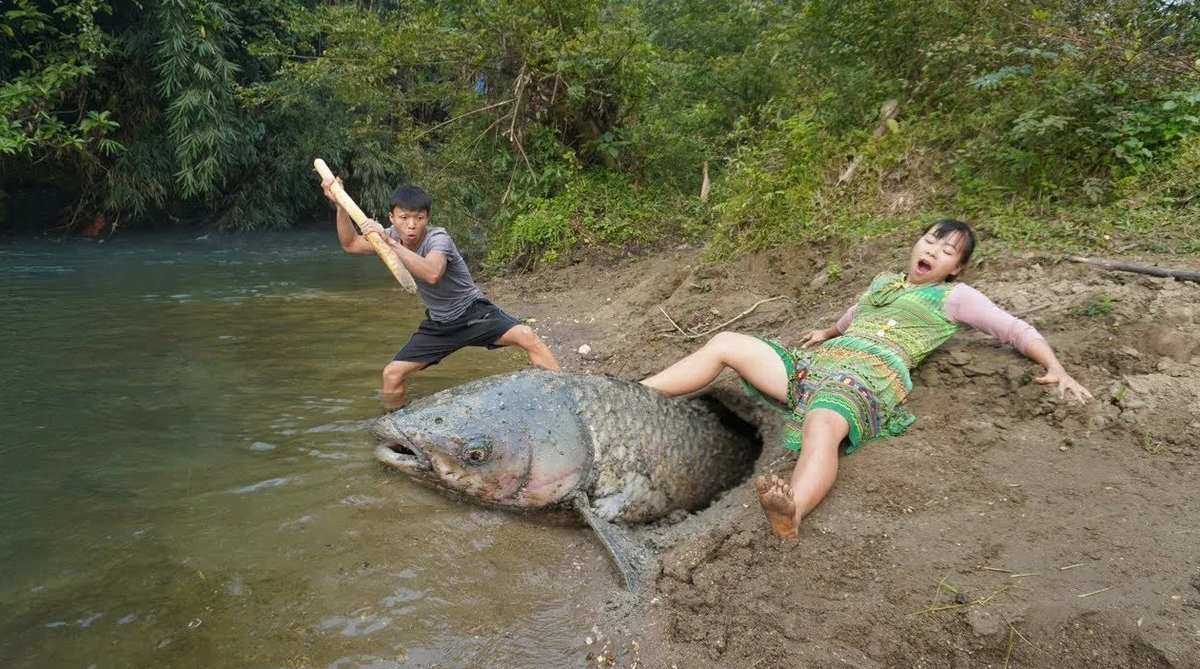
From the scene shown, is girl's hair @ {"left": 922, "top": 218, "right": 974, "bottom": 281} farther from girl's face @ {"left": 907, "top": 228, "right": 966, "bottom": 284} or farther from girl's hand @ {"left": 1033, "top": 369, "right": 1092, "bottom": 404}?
girl's hand @ {"left": 1033, "top": 369, "right": 1092, "bottom": 404}

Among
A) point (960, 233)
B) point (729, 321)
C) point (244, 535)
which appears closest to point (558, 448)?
point (244, 535)

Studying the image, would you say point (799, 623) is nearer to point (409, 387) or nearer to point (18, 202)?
point (409, 387)

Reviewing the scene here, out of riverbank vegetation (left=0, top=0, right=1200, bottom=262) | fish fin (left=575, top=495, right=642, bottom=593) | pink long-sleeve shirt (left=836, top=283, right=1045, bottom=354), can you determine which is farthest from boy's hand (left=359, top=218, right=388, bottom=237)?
riverbank vegetation (left=0, top=0, right=1200, bottom=262)

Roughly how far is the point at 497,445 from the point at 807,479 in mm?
1223

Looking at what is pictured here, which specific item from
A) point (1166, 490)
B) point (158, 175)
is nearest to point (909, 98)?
point (1166, 490)

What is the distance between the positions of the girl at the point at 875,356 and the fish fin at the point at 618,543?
747 millimetres

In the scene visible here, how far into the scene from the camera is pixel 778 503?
7.61ft

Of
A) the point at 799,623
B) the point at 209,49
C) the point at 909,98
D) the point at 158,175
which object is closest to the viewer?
the point at 799,623

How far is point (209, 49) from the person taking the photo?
11.7 m

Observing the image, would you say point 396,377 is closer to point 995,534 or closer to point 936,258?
point 936,258

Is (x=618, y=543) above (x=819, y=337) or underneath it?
underneath

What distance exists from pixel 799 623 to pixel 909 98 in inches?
220

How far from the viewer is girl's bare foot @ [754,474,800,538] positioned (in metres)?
2.30

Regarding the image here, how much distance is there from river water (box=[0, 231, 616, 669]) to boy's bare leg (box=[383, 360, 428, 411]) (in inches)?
5.2
